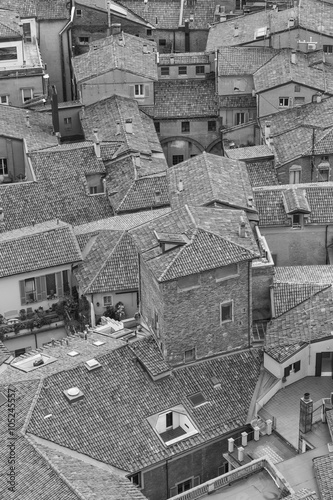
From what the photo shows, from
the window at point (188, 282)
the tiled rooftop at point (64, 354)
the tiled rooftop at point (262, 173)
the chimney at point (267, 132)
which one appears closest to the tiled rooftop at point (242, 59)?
the chimney at point (267, 132)

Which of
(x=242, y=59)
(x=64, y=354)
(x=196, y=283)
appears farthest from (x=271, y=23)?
(x=64, y=354)

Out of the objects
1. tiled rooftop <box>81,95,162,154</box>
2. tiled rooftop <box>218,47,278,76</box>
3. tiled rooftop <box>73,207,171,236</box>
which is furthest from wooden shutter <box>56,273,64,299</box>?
tiled rooftop <box>218,47,278,76</box>

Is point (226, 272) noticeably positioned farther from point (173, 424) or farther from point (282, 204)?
point (282, 204)

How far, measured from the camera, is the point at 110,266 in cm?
6969

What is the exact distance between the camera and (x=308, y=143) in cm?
8512

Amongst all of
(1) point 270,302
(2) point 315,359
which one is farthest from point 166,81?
(2) point 315,359

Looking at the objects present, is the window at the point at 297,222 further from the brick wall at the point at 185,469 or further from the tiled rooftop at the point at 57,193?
the brick wall at the point at 185,469

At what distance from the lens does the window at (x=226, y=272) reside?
199ft

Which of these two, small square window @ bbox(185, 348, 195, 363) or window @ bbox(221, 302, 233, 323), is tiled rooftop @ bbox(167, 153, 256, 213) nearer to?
window @ bbox(221, 302, 233, 323)

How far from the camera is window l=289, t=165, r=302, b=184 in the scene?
8431 centimetres

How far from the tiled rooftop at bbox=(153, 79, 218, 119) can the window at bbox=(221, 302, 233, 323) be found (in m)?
40.4

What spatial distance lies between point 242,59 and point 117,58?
40.2ft

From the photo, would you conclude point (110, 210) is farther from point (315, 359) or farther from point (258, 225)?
point (315, 359)

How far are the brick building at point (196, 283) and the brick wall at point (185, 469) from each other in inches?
230
